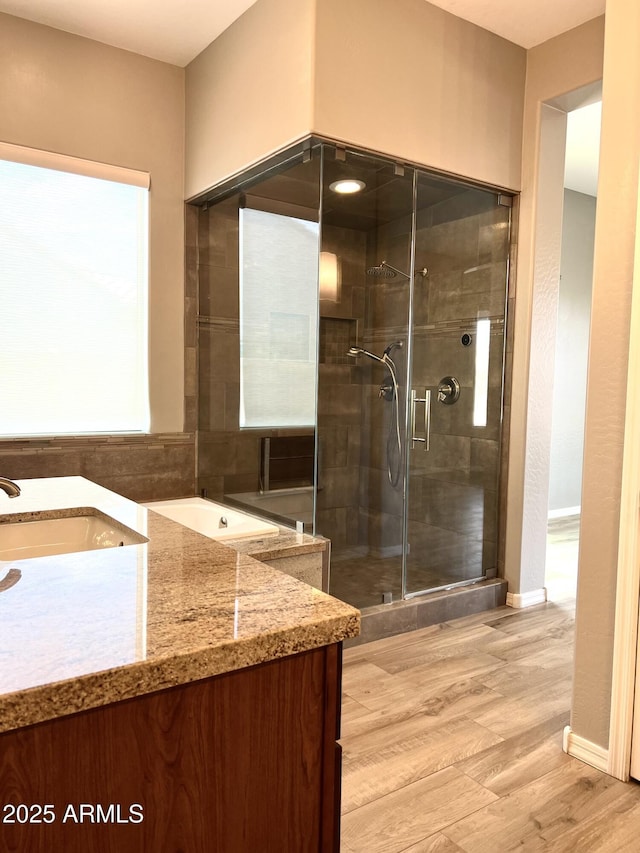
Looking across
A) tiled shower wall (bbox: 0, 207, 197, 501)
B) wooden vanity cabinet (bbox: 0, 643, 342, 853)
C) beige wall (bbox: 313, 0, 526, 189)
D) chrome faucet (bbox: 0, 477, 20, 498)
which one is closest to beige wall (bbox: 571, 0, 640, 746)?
beige wall (bbox: 313, 0, 526, 189)

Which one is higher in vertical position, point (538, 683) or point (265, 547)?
point (265, 547)

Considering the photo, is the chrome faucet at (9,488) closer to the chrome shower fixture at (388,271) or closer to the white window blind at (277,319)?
the white window blind at (277,319)

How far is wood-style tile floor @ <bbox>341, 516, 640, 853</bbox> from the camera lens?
1.74 meters

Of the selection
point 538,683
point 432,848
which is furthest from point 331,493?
point 432,848

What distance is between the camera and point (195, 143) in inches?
139

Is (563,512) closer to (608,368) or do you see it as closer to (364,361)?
(364,361)

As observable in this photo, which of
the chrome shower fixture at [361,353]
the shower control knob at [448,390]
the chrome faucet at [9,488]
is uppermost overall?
the chrome shower fixture at [361,353]

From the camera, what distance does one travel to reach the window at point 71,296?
10.3 ft

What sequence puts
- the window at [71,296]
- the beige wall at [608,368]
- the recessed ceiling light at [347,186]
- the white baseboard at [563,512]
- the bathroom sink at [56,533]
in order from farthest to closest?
the white baseboard at [563,512] < the window at [71,296] < the recessed ceiling light at [347,186] < the beige wall at [608,368] < the bathroom sink at [56,533]

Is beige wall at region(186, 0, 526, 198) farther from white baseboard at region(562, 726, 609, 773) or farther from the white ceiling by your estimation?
white baseboard at region(562, 726, 609, 773)

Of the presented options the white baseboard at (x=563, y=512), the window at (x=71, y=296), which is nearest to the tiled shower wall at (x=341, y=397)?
the window at (x=71, y=296)

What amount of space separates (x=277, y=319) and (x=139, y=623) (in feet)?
8.15

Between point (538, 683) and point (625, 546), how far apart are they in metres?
0.96

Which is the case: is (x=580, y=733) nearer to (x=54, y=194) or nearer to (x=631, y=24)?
(x=631, y=24)
